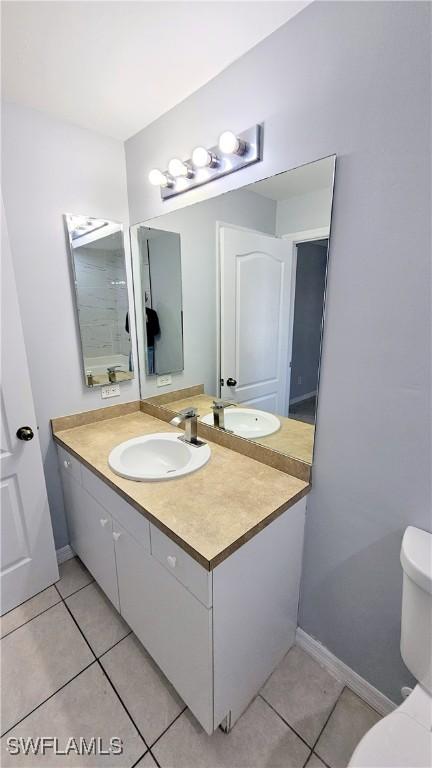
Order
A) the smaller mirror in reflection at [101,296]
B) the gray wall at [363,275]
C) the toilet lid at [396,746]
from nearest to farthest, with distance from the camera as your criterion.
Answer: the toilet lid at [396,746] < the gray wall at [363,275] < the smaller mirror in reflection at [101,296]

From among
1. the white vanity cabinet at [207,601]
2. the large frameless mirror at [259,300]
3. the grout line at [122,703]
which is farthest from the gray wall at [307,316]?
the grout line at [122,703]

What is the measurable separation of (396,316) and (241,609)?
1.00 m

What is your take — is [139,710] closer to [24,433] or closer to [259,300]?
[24,433]

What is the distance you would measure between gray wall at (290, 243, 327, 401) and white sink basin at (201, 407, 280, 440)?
0.16 meters

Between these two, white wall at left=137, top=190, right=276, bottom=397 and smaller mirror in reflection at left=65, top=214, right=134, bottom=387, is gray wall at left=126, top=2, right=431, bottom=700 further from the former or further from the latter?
smaller mirror in reflection at left=65, top=214, right=134, bottom=387

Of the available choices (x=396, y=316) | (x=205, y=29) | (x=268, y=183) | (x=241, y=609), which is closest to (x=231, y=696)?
(x=241, y=609)

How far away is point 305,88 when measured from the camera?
0.96 m

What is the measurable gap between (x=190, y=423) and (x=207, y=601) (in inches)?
28.9

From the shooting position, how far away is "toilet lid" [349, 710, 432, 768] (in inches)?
27.1

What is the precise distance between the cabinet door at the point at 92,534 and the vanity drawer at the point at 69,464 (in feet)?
0.11

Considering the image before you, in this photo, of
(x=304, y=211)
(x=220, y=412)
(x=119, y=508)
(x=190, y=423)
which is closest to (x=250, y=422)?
(x=220, y=412)

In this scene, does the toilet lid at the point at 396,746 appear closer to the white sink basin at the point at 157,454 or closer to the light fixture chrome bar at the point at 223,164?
the white sink basin at the point at 157,454

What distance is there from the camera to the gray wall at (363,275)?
0.81 m

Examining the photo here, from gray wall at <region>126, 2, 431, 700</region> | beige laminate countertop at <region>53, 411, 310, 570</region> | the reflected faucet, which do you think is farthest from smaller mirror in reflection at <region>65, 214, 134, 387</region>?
gray wall at <region>126, 2, 431, 700</region>
